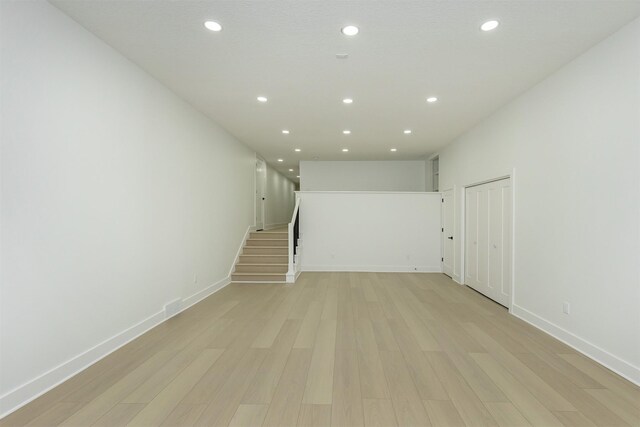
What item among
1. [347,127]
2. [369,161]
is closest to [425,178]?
[369,161]

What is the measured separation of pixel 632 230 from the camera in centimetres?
254

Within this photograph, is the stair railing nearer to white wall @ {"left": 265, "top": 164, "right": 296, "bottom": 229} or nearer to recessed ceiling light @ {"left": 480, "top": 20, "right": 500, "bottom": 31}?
white wall @ {"left": 265, "top": 164, "right": 296, "bottom": 229}

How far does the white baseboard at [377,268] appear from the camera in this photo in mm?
7555

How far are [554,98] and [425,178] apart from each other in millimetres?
5592

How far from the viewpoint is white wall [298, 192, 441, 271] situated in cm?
760

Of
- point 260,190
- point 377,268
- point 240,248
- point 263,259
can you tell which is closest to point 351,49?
point 263,259

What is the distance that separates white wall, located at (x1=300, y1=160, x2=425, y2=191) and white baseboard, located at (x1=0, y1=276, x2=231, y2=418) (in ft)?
20.5

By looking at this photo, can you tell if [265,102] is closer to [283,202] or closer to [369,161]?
[369,161]

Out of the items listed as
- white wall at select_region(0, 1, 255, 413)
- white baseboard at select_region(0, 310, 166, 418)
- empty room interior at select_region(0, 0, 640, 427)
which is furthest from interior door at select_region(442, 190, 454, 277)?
white baseboard at select_region(0, 310, 166, 418)

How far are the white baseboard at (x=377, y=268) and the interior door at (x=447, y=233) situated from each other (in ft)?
1.22

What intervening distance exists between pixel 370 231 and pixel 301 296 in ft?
10.1

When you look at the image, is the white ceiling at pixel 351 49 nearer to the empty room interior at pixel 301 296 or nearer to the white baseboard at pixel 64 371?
the empty room interior at pixel 301 296

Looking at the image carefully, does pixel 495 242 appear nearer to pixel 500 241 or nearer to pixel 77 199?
pixel 500 241

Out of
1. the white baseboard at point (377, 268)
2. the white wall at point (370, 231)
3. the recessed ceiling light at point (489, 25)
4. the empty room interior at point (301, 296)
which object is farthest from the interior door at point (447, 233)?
the recessed ceiling light at point (489, 25)
